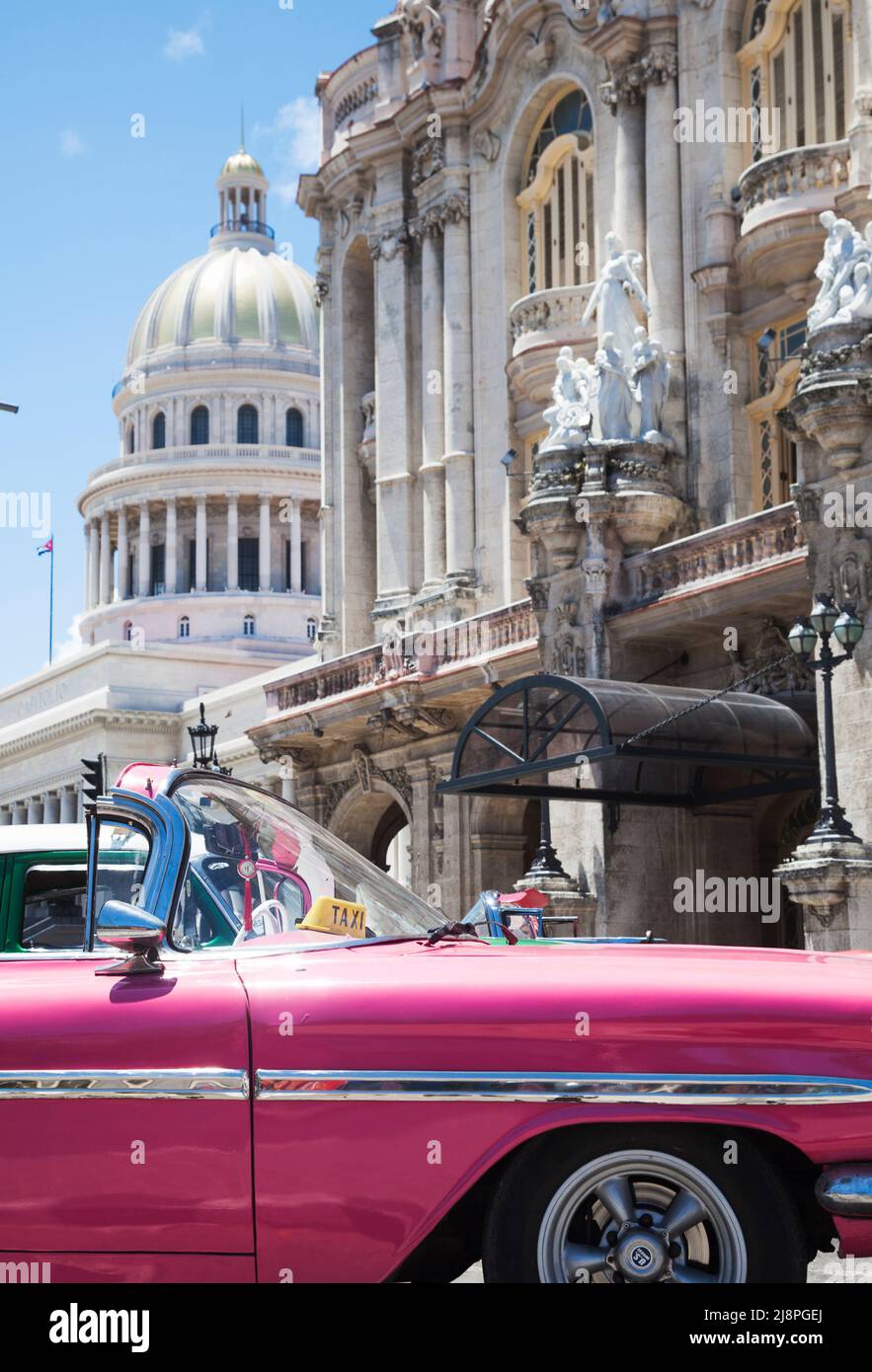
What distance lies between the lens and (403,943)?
18.9ft

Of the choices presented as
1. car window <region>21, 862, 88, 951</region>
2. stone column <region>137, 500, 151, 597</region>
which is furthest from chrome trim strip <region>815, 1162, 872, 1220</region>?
stone column <region>137, 500, 151, 597</region>

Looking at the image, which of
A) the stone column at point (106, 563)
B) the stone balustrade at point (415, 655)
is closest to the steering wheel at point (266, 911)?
the stone balustrade at point (415, 655)

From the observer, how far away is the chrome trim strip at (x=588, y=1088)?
4766 millimetres

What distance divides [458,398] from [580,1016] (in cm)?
2954

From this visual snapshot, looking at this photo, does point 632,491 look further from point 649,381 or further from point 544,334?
point 544,334

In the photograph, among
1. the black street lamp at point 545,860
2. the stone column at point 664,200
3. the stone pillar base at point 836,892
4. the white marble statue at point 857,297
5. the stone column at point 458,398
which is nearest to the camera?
the stone pillar base at point 836,892

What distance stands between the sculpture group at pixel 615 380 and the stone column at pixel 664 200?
1.97ft

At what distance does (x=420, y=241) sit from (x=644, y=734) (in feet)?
58.1

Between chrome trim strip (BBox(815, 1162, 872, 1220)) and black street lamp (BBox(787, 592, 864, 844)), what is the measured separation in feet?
45.2

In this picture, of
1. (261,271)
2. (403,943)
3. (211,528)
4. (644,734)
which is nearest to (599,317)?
(644,734)

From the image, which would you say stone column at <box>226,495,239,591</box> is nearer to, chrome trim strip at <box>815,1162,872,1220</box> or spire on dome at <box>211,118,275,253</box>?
spire on dome at <box>211,118,275,253</box>

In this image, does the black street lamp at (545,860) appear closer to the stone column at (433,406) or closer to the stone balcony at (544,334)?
the stone balcony at (544,334)

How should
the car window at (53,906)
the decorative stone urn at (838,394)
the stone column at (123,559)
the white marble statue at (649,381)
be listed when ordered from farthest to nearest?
the stone column at (123,559), the white marble statue at (649,381), the decorative stone urn at (838,394), the car window at (53,906)

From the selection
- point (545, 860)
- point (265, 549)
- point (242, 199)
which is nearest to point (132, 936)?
point (545, 860)
